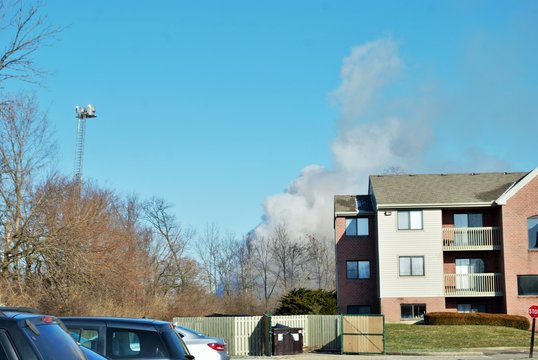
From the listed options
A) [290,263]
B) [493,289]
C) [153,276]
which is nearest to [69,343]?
[493,289]

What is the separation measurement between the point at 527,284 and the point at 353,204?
1212 centimetres

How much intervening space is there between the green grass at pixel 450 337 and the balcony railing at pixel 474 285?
5686 mm

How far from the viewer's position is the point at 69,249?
29.2 metres

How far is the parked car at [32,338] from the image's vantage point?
5488mm

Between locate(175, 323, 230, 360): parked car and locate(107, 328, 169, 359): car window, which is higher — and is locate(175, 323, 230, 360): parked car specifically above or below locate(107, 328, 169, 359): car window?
below

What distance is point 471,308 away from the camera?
159 feet

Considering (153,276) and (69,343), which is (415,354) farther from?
(153,276)

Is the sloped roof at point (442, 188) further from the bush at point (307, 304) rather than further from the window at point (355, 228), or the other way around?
the bush at point (307, 304)

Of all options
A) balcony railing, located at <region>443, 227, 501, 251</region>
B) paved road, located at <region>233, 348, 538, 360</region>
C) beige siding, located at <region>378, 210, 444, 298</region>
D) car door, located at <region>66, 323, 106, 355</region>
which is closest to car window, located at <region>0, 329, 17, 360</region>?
car door, located at <region>66, 323, 106, 355</region>

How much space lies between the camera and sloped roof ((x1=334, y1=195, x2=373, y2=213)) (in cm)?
5044

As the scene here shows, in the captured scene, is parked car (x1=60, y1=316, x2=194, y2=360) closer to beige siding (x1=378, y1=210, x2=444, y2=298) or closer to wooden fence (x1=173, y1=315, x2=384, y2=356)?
wooden fence (x1=173, y1=315, x2=384, y2=356)

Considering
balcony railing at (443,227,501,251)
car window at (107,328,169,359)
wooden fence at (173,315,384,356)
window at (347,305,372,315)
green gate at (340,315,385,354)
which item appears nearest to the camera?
car window at (107,328,169,359)

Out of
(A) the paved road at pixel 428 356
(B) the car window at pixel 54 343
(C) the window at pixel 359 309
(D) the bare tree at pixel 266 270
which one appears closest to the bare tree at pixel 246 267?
(D) the bare tree at pixel 266 270

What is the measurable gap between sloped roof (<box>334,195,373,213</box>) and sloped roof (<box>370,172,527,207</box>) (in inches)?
52.6
